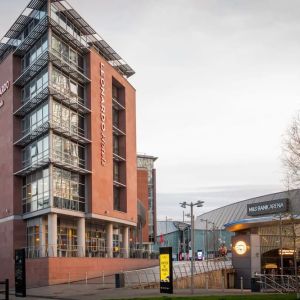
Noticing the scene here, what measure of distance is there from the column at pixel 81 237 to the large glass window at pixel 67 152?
5790 mm

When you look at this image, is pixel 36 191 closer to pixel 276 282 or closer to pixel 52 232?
pixel 52 232

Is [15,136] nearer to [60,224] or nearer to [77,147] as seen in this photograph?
[77,147]

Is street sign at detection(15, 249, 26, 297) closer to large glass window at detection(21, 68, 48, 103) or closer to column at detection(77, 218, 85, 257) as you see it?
column at detection(77, 218, 85, 257)

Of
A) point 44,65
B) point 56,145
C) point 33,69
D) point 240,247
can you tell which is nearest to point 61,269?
point 56,145

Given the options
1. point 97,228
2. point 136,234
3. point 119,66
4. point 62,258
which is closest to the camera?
point 62,258

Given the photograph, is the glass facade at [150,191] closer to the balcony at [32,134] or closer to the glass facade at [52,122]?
the glass facade at [52,122]

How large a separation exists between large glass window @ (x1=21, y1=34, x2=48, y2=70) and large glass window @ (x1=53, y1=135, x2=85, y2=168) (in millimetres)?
8481

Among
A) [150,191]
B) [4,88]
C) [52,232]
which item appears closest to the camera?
[52,232]

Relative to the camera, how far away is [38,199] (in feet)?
183

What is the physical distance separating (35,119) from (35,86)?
132 inches

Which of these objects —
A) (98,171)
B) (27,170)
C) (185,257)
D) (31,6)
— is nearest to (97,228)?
(98,171)

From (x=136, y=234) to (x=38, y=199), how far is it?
111 feet

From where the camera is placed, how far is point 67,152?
188ft

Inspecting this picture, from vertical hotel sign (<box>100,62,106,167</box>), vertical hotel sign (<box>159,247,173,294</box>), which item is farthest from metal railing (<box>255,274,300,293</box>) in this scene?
vertical hotel sign (<box>100,62,106,167</box>)
